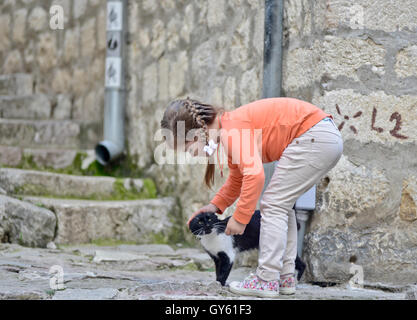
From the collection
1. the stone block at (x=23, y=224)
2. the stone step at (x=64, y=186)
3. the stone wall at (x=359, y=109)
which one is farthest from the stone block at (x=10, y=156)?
the stone wall at (x=359, y=109)

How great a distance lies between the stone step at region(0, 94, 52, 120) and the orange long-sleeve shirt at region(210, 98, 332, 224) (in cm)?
375

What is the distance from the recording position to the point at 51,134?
509 cm

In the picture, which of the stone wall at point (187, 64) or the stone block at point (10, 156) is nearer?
the stone wall at point (187, 64)

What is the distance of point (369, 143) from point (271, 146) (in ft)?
2.38

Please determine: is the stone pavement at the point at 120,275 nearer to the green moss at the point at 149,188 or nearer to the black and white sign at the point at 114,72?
the green moss at the point at 149,188

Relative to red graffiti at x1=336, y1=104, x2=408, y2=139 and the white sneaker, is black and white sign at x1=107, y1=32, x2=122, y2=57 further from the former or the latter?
the white sneaker

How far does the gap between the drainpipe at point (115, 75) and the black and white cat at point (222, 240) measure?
2.27 metres

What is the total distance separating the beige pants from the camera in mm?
2182

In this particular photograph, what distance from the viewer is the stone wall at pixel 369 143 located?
2750mm

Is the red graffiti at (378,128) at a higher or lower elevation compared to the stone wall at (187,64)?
lower

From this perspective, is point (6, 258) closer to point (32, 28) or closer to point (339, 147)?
point (339, 147)

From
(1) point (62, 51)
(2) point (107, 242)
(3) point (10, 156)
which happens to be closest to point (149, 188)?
(2) point (107, 242)

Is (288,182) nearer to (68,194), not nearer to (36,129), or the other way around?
(68,194)
